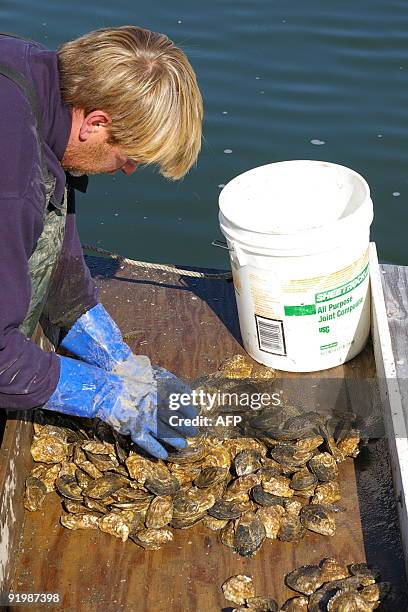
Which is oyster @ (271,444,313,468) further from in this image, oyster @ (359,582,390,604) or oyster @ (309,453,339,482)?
oyster @ (359,582,390,604)

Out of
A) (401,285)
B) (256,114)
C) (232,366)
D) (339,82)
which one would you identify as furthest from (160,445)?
(339,82)

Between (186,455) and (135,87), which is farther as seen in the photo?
(186,455)

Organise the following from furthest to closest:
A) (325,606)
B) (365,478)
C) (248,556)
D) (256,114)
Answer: (256,114) < (365,478) < (248,556) < (325,606)

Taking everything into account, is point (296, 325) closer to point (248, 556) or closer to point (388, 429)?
point (388, 429)

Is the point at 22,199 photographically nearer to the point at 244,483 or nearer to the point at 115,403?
the point at 115,403

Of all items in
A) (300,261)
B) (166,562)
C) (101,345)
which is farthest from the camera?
(101,345)

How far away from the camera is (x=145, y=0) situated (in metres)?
8.35

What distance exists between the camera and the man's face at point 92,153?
282 centimetres

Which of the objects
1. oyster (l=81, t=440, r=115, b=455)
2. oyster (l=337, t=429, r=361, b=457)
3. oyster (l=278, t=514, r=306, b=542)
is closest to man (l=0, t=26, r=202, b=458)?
oyster (l=81, t=440, r=115, b=455)

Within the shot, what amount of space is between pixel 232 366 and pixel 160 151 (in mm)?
1394

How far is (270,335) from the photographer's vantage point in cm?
392

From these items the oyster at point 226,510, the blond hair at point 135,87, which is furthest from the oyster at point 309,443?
the blond hair at point 135,87

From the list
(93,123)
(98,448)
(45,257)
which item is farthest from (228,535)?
(93,123)

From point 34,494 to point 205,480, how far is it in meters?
0.67
